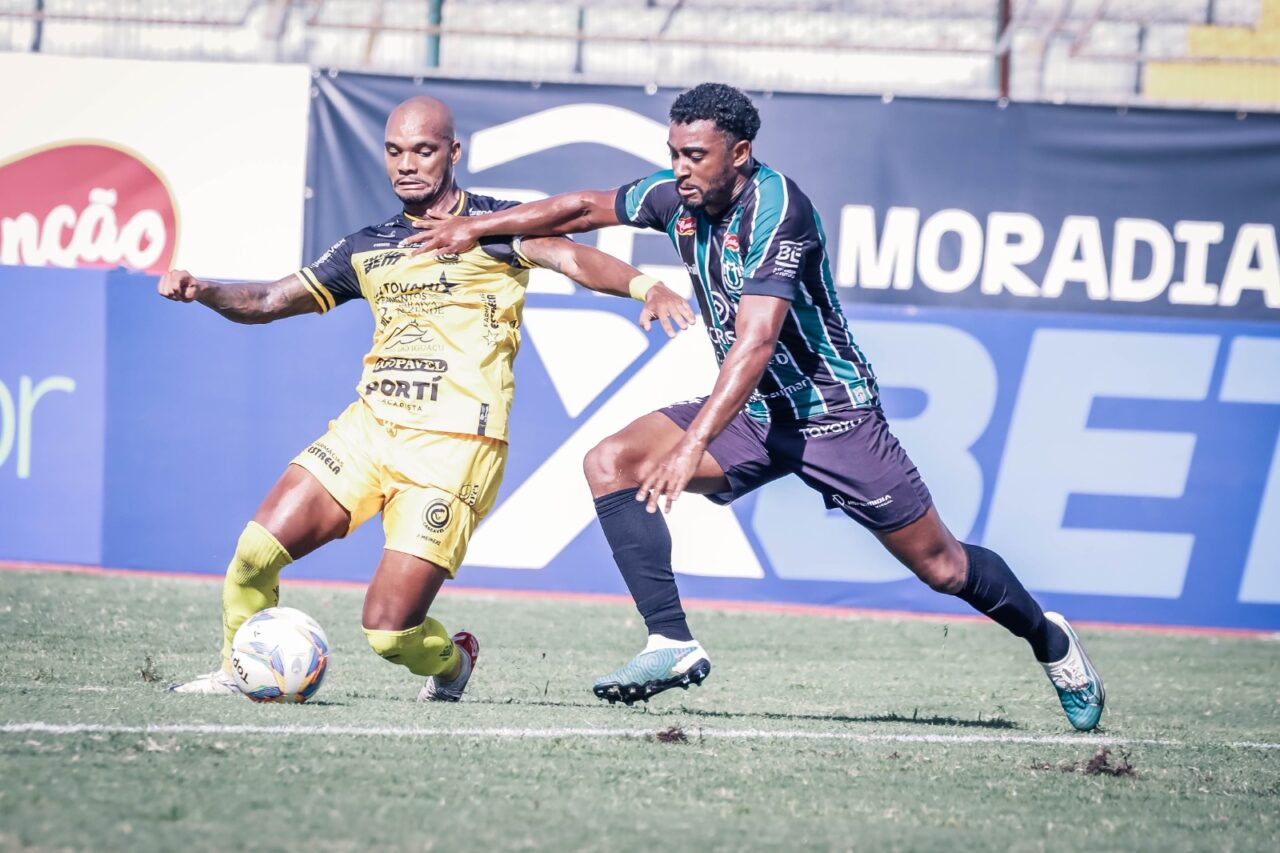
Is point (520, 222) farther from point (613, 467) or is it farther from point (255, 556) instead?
point (255, 556)

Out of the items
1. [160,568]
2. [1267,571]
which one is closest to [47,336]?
[160,568]

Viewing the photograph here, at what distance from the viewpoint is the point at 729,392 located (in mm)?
5020

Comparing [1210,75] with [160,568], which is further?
[1210,75]

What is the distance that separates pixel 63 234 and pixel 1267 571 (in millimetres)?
8431

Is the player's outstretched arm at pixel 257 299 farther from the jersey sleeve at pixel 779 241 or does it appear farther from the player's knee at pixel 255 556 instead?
the jersey sleeve at pixel 779 241

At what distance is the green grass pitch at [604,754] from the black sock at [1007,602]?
34cm

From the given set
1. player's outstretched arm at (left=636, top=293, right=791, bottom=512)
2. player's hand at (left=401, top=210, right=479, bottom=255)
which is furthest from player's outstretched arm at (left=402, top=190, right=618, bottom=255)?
player's outstretched arm at (left=636, top=293, right=791, bottom=512)

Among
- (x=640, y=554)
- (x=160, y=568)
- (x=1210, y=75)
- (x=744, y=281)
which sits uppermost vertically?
(x=1210, y=75)

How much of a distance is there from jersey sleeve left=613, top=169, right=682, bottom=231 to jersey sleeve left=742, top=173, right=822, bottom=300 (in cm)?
48

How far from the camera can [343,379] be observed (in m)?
9.60

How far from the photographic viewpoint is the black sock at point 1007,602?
564 centimetres

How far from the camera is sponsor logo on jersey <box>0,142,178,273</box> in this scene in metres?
11.1

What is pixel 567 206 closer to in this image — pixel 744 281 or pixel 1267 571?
pixel 744 281

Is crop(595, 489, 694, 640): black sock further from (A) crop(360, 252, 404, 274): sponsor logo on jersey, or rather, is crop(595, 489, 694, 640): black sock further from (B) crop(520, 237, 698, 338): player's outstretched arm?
(A) crop(360, 252, 404, 274): sponsor logo on jersey
